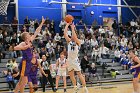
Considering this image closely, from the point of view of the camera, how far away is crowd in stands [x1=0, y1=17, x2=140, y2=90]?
68.6 feet

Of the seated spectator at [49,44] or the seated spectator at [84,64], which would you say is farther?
the seated spectator at [49,44]

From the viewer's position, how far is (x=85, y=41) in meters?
24.2

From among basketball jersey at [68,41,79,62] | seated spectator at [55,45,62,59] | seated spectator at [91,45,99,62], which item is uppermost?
basketball jersey at [68,41,79,62]

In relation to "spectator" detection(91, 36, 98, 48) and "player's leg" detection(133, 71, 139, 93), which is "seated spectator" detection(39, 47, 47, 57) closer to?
"spectator" detection(91, 36, 98, 48)

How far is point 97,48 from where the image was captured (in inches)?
947

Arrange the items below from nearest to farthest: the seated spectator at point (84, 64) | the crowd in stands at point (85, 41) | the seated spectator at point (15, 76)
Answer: the seated spectator at point (15, 76) < the seated spectator at point (84, 64) < the crowd in stands at point (85, 41)

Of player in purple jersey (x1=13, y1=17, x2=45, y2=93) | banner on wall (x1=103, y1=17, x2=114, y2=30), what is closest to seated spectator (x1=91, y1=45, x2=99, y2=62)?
banner on wall (x1=103, y1=17, x2=114, y2=30)

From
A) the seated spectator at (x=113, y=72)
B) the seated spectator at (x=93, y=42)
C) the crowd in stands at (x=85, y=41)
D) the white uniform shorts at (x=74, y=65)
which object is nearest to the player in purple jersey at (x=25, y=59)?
the white uniform shorts at (x=74, y=65)

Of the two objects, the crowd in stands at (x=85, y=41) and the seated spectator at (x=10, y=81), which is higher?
the crowd in stands at (x=85, y=41)

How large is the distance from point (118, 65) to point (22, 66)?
1521 centimetres

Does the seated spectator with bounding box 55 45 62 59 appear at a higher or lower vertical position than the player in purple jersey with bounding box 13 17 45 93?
lower

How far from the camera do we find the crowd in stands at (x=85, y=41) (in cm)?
2092

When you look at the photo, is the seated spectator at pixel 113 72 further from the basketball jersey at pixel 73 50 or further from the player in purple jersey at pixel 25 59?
the player in purple jersey at pixel 25 59

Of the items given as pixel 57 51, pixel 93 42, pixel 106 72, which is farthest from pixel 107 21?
pixel 57 51
